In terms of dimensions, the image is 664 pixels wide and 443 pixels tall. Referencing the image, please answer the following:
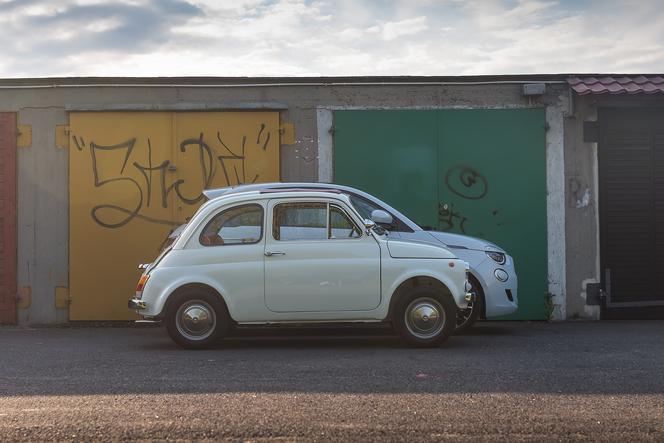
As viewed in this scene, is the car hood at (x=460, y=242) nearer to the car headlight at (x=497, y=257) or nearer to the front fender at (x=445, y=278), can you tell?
the car headlight at (x=497, y=257)

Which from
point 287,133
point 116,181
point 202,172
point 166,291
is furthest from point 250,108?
point 166,291

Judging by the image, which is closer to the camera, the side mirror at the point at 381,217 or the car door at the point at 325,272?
the car door at the point at 325,272

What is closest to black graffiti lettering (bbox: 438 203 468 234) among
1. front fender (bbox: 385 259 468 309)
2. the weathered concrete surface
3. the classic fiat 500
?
the weathered concrete surface

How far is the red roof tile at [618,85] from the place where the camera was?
1317cm

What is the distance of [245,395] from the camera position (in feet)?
21.8

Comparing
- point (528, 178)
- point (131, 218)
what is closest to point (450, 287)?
point (528, 178)

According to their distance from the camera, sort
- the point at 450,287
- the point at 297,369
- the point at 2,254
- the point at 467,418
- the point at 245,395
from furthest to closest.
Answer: the point at 2,254 < the point at 450,287 < the point at 297,369 < the point at 245,395 < the point at 467,418

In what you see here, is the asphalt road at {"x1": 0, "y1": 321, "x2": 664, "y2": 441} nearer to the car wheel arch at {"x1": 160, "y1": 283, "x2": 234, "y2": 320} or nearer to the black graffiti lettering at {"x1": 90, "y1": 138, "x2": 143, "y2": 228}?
the car wheel arch at {"x1": 160, "y1": 283, "x2": 234, "y2": 320}

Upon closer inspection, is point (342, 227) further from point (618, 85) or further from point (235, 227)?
point (618, 85)

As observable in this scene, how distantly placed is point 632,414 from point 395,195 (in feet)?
25.6

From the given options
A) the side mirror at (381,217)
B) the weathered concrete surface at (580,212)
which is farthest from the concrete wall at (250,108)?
the side mirror at (381,217)

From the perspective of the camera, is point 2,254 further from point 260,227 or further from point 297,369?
point 297,369

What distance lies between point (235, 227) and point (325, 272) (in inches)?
43.0

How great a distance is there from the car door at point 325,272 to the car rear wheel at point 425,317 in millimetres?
309
